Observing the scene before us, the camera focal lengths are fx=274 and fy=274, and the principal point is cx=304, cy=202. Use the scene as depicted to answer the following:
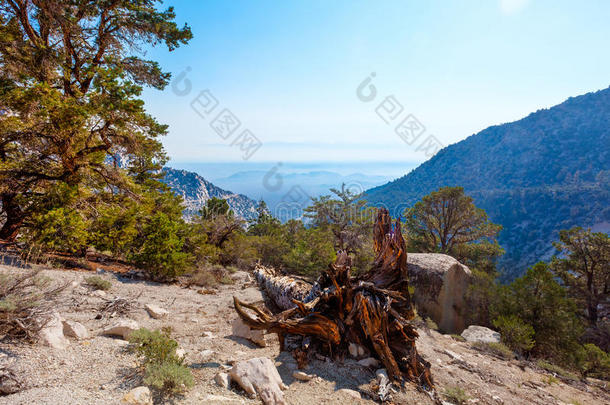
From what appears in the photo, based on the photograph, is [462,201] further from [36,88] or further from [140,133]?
[36,88]

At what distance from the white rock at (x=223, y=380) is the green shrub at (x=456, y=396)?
120 inches

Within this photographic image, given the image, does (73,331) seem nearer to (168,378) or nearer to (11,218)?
(168,378)

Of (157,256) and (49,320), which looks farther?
(157,256)

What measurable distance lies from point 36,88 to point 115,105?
71.1 inches

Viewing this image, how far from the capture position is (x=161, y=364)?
312cm

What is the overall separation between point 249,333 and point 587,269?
17791 millimetres

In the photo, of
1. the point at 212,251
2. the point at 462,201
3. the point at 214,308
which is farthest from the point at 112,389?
the point at 462,201

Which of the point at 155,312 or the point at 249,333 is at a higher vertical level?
the point at 249,333

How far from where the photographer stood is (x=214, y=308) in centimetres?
652

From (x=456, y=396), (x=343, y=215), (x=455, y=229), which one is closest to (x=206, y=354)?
(x=456, y=396)

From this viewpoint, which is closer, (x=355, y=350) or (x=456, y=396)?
(x=456, y=396)

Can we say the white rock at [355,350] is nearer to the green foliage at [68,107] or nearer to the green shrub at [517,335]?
the green shrub at [517,335]

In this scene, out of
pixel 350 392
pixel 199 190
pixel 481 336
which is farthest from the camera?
pixel 199 190

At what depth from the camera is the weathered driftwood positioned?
13.9 ft
